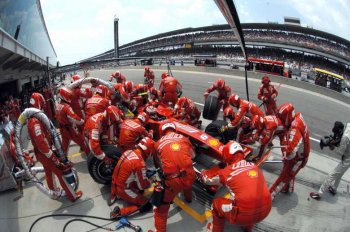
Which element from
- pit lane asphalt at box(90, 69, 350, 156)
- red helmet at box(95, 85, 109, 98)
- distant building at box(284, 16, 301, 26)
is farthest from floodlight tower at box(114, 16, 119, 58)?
red helmet at box(95, 85, 109, 98)

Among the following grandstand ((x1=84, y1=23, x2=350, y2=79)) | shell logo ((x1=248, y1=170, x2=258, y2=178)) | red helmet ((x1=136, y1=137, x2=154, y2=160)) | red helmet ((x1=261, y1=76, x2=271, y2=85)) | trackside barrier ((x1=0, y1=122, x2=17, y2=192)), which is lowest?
trackside barrier ((x1=0, y1=122, x2=17, y2=192))

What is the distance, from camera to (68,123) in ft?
20.9

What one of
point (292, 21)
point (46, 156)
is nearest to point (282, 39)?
point (292, 21)

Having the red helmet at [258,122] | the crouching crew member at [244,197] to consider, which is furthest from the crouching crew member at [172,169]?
the red helmet at [258,122]

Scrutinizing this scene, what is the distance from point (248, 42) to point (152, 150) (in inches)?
1691

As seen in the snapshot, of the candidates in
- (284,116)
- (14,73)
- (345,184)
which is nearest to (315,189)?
(345,184)

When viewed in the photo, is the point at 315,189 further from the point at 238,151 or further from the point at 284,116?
the point at 238,151

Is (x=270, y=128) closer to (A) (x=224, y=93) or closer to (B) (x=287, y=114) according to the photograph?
(B) (x=287, y=114)

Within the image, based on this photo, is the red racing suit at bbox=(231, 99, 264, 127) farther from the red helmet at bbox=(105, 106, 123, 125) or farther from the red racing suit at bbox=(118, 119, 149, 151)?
the red helmet at bbox=(105, 106, 123, 125)

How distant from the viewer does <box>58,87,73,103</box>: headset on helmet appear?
23.5 feet

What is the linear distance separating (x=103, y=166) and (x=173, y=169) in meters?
2.06

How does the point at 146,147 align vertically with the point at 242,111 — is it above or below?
below

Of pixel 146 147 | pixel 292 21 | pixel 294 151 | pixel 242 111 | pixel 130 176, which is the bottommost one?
pixel 130 176

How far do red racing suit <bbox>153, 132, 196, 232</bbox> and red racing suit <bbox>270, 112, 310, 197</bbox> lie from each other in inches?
72.5
